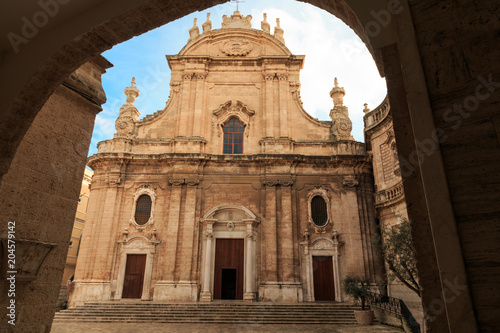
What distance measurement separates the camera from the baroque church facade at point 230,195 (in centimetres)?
1606

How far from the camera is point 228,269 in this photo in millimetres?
16594

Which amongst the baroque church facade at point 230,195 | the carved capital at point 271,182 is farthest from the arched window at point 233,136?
the carved capital at point 271,182

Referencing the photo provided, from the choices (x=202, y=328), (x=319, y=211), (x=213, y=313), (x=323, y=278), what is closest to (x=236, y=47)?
(x=319, y=211)

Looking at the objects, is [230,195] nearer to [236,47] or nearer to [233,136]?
[233,136]

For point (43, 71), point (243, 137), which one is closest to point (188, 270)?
point (243, 137)

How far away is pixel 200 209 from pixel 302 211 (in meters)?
5.69

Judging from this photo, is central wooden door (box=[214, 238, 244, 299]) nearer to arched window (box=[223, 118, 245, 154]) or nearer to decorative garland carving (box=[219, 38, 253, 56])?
arched window (box=[223, 118, 245, 154])

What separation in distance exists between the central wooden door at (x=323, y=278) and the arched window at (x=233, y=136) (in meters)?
7.79

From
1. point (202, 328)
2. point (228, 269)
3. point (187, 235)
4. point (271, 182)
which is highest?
point (271, 182)

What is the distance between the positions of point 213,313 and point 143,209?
23.8 ft

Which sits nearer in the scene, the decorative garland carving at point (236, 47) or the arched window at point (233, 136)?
the arched window at point (233, 136)

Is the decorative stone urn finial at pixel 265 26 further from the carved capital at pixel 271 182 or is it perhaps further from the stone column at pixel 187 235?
the stone column at pixel 187 235

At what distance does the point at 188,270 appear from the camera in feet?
52.4

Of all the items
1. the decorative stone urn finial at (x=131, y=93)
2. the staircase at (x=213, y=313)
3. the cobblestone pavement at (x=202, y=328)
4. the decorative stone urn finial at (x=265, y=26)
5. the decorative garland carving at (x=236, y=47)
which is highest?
the decorative stone urn finial at (x=265, y=26)
